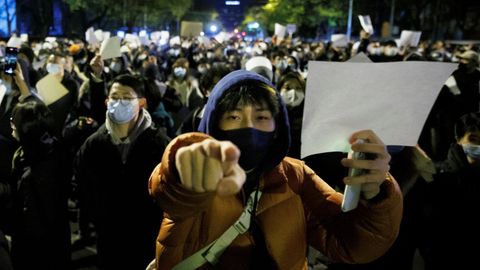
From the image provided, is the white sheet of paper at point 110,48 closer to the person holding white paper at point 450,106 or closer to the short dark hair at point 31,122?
the short dark hair at point 31,122

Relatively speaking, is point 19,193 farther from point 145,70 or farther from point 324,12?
point 324,12

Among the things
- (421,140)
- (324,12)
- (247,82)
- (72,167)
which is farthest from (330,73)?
(324,12)

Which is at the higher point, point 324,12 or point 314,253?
point 324,12

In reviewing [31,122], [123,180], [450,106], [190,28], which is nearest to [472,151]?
[123,180]

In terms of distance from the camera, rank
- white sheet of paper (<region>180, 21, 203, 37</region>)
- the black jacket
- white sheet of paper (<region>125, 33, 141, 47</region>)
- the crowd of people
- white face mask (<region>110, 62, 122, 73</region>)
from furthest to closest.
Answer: white sheet of paper (<region>125, 33, 141, 47</region>) < white sheet of paper (<region>180, 21, 203, 37</region>) < white face mask (<region>110, 62, 122, 73</region>) < the black jacket < the crowd of people

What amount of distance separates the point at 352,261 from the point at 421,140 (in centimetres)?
393

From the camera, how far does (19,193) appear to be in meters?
3.38

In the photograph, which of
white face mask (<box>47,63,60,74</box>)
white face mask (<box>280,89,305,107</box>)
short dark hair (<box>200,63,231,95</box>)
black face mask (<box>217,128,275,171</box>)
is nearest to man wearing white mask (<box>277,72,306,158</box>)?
white face mask (<box>280,89,305,107</box>)

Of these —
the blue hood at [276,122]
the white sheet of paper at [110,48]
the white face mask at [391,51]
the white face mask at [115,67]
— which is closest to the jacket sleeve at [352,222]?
the blue hood at [276,122]

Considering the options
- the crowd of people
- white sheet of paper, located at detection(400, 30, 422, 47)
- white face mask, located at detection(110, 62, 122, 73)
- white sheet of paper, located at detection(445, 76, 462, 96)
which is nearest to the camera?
the crowd of people

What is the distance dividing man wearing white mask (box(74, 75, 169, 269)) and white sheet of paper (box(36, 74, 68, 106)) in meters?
1.61

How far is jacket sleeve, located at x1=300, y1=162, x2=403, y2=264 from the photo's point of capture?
1629 mm

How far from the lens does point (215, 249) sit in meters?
1.68

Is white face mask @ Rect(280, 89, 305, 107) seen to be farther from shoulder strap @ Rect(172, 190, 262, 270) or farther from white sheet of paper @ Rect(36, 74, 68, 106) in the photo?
shoulder strap @ Rect(172, 190, 262, 270)
